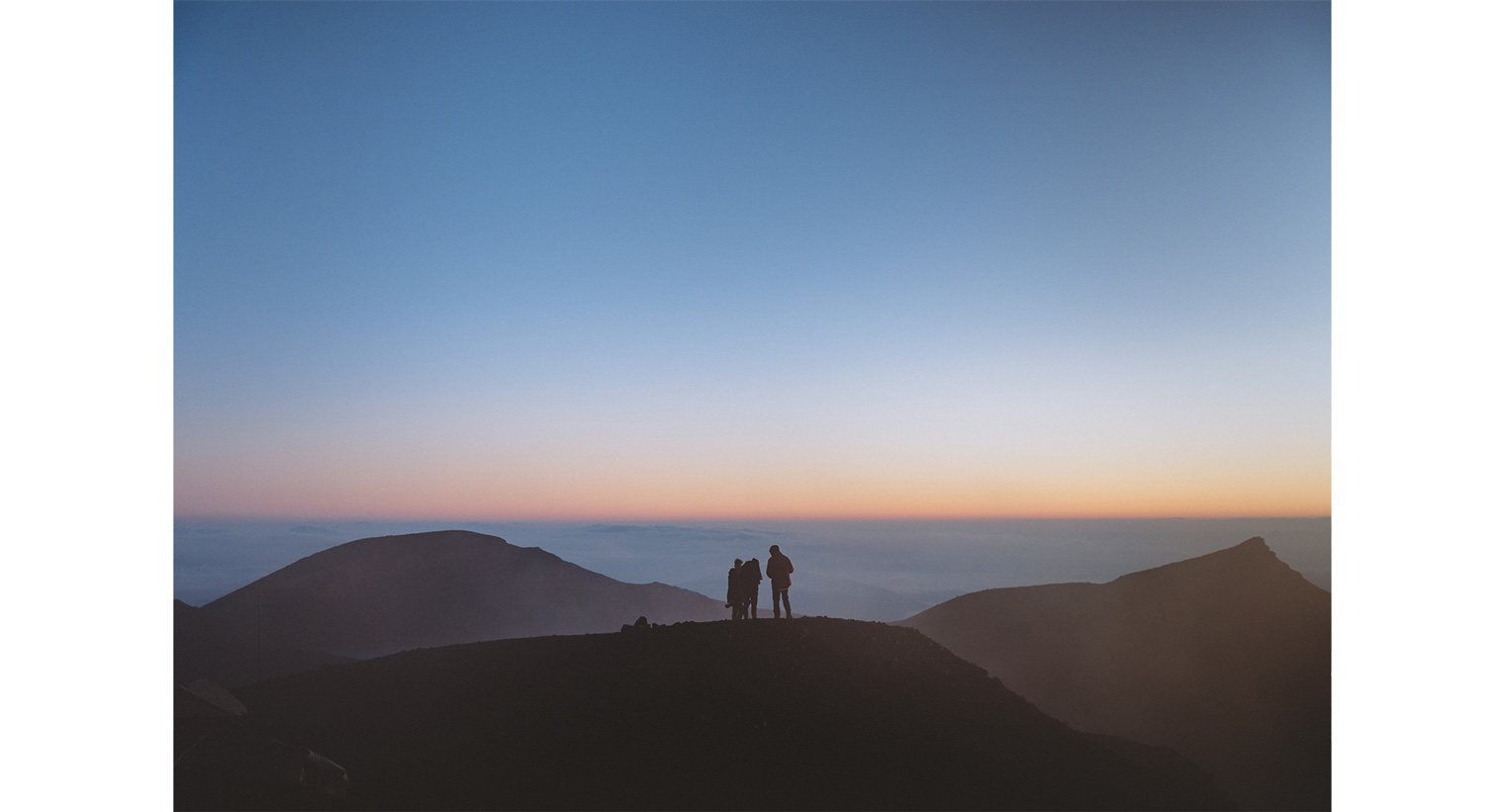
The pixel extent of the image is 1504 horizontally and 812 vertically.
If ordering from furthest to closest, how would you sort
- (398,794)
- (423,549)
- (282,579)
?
1. (423,549)
2. (282,579)
3. (398,794)

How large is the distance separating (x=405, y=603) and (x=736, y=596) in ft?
58.7

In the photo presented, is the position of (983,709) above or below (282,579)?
above

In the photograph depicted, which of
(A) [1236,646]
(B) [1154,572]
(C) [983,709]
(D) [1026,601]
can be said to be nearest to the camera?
(C) [983,709]

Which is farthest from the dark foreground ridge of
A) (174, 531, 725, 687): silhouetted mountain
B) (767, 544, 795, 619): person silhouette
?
(174, 531, 725, 687): silhouetted mountain

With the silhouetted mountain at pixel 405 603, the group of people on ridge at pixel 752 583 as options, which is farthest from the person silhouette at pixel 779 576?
the silhouetted mountain at pixel 405 603

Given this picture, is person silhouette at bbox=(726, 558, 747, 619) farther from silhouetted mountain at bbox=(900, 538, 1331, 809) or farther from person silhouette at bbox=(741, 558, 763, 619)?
silhouetted mountain at bbox=(900, 538, 1331, 809)

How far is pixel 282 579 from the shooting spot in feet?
68.8

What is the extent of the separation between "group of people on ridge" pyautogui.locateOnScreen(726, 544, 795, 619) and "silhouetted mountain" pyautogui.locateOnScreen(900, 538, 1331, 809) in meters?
6.01

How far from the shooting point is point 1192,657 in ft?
40.3

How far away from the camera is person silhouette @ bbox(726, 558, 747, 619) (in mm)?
9852
